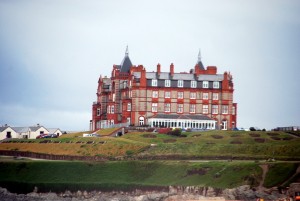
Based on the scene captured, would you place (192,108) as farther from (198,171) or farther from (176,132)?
(198,171)

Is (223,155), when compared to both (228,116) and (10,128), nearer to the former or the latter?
(228,116)

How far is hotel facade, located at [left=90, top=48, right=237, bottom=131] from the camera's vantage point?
147 m

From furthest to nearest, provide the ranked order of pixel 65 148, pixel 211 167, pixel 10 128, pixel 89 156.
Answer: pixel 10 128
pixel 65 148
pixel 89 156
pixel 211 167

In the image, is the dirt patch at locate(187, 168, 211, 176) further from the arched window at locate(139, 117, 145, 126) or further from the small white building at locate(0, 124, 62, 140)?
the small white building at locate(0, 124, 62, 140)

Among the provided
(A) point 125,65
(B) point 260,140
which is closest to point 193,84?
(A) point 125,65

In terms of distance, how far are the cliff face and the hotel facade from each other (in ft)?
151

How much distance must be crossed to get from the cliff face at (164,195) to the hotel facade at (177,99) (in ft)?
151

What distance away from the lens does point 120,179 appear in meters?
102

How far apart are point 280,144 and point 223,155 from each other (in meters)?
10.2

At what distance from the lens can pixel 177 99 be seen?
486 ft

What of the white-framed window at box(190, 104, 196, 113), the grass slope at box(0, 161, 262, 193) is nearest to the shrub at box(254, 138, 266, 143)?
the grass slope at box(0, 161, 262, 193)

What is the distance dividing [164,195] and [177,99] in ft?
184

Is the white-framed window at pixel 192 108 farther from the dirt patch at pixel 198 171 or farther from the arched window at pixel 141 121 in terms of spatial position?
the dirt patch at pixel 198 171

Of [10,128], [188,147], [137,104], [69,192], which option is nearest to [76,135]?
[137,104]
